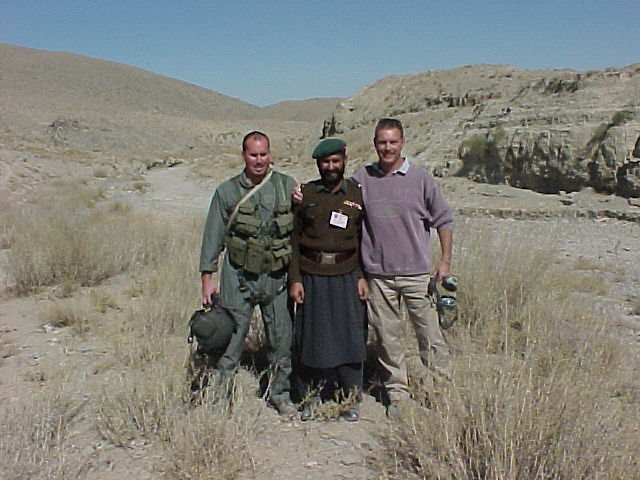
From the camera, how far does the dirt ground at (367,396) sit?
2.84 metres

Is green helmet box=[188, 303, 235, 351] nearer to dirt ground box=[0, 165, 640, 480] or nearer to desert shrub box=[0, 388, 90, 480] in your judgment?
dirt ground box=[0, 165, 640, 480]

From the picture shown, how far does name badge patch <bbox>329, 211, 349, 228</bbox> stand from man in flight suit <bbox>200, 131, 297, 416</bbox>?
11.1 inches

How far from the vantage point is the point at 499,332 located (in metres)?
4.25

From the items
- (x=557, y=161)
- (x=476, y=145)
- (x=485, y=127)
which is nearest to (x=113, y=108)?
(x=485, y=127)

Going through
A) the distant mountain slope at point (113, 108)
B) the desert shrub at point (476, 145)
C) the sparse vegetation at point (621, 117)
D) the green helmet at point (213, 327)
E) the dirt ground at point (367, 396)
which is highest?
the distant mountain slope at point (113, 108)

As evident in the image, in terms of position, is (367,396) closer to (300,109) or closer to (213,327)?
(213,327)

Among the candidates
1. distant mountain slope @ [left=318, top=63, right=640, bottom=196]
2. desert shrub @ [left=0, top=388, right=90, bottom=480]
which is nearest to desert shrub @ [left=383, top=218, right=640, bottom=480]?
desert shrub @ [left=0, top=388, right=90, bottom=480]

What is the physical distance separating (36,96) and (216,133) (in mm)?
25977

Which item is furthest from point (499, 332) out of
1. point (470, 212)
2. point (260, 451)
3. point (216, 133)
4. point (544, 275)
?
point (216, 133)

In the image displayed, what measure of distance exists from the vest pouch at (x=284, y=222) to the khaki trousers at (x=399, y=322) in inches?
23.5

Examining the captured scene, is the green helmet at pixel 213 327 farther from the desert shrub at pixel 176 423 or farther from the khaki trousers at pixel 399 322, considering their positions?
the khaki trousers at pixel 399 322

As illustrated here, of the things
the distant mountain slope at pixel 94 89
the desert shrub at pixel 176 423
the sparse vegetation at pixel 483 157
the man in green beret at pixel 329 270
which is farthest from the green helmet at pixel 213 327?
the distant mountain slope at pixel 94 89

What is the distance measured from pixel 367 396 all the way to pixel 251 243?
1412 millimetres

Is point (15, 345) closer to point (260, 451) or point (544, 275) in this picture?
point (260, 451)
